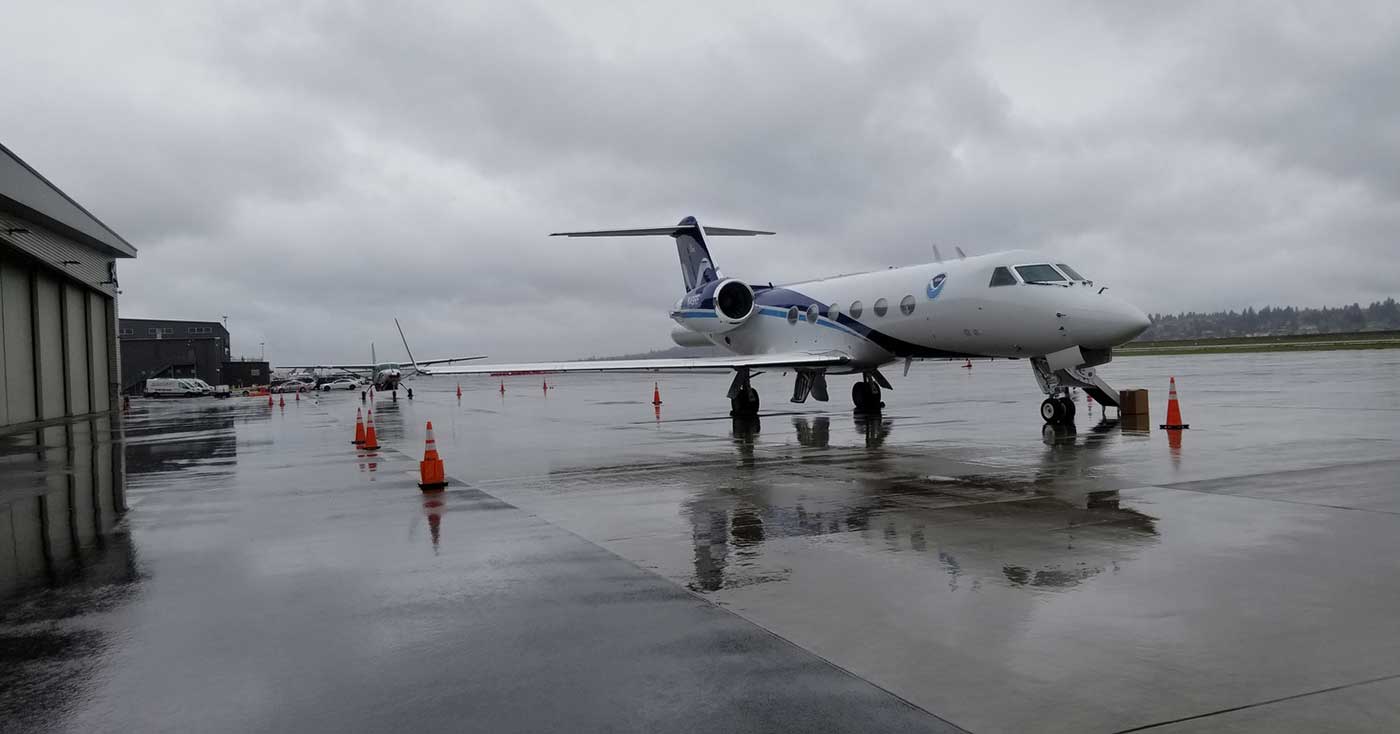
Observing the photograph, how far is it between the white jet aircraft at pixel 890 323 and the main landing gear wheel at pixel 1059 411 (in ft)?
0.06

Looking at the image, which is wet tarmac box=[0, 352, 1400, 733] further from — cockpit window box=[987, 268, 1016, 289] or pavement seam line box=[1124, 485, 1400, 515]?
cockpit window box=[987, 268, 1016, 289]

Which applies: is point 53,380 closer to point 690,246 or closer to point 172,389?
point 690,246

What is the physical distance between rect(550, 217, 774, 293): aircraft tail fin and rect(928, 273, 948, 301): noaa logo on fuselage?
26.6ft

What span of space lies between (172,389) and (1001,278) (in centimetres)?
6693

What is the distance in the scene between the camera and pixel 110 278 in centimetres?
4009

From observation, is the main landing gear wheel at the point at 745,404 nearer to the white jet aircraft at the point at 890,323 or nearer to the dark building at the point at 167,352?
the white jet aircraft at the point at 890,323

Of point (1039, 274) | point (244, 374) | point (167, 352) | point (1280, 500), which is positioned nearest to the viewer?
point (1280, 500)

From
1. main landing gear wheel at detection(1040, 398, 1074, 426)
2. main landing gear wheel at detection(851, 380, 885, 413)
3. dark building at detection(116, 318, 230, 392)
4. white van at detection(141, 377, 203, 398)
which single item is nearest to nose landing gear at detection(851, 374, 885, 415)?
main landing gear wheel at detection(851, 380, 885, 413)

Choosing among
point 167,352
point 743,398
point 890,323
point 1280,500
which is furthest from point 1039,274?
point 167,352

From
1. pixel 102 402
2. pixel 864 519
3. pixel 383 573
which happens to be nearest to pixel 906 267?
pixel 864 519

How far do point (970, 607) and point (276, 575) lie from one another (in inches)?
178

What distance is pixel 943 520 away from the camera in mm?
7590

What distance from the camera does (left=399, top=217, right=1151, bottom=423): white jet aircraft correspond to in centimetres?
1611

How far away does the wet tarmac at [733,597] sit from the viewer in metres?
3.78
